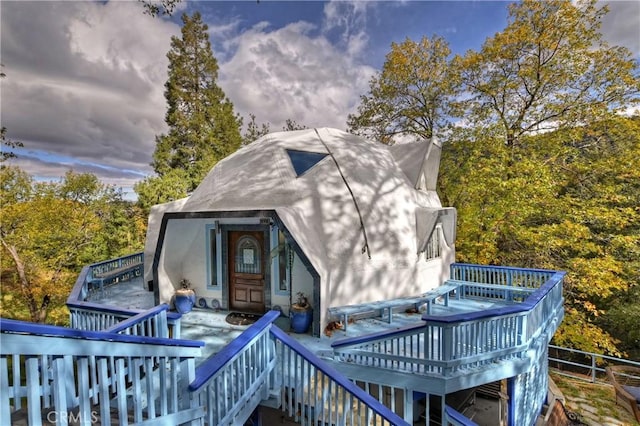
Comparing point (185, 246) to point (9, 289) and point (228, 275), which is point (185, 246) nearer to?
point (228, 275)

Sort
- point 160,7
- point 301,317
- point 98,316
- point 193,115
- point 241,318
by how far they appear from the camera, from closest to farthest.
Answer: point 160,7, point 98,316, point 301,317, point 241,318, point 193,115

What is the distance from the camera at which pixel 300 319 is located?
6.13 meters

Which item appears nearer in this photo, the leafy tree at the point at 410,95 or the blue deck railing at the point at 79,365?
→ the blue deck railing at the point at 79,365

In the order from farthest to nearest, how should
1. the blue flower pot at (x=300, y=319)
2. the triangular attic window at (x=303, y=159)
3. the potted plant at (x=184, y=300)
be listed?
1. the triangular attic window at (x=303, y=159)
2. the potted plant at (x=184, y=300)
3. the blue flower pot at (x=300, y=319)

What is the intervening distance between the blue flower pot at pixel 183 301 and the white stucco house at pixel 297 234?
13.5 inches

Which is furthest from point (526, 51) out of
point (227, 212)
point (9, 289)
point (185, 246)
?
point (9, 289)

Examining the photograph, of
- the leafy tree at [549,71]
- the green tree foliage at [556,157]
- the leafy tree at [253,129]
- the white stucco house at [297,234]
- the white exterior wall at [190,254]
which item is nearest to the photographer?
the white stucco house at [297,234]

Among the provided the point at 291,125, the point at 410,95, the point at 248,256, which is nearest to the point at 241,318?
the point at 248,256

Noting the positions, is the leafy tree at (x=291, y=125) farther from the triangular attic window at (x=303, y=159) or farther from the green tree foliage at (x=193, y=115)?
the triangular attic window at (x=303, y=159)

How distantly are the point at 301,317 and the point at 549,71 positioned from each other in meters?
13.6

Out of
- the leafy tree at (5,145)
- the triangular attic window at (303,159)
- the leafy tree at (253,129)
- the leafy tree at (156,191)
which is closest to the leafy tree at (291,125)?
the leafy tree at (253,129)

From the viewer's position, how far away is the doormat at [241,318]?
6.54 m

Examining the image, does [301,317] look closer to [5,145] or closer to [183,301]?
[183,301]

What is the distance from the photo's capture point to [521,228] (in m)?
10.9
